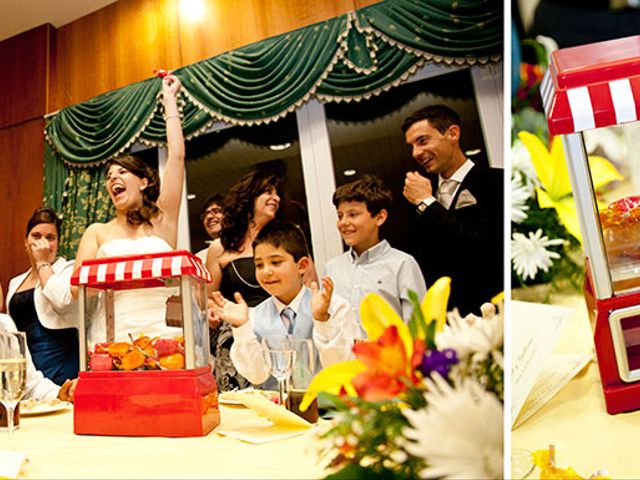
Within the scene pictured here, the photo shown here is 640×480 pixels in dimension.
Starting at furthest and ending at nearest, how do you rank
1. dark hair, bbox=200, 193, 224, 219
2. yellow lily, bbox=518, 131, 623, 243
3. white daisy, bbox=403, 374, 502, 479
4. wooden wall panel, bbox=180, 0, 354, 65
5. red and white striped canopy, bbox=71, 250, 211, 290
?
dark hair, bbox=200, 193, 224, 219 < wooden wall panel, bbox=180, 0, 354, 65 < red and white striped canopy, bbox=71, 250, 211, 290 < yellow lily, bbox=518, 131, 623, 243 < white daisy, bbox=403, 374, 502, 479

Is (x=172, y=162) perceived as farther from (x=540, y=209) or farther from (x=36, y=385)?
(x=540, y=209)

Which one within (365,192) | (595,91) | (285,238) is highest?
(365,192)

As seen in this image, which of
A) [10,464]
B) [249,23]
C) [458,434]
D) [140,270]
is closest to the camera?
[458,434]

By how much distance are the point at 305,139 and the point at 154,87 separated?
661 millimetres

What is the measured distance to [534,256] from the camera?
0.77 metres

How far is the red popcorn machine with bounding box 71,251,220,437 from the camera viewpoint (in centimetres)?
77

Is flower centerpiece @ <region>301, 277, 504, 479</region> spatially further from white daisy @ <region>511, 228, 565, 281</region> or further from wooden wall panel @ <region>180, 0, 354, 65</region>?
wooden wall panel @ <region>180, 0, 354, 65</region>

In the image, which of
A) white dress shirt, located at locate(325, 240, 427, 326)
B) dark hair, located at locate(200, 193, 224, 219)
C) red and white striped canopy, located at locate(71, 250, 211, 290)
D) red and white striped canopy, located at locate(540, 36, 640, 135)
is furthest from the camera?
dark hair, located at locate(200, 193, 224, 219)

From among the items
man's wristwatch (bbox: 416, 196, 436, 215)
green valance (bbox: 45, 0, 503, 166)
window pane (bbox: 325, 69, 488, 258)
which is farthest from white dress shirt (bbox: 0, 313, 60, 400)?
man's wristwatch (bbox: 416, 196, 436, 215)

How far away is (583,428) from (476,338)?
39cm

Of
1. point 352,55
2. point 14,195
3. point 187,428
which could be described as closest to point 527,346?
point 187,428

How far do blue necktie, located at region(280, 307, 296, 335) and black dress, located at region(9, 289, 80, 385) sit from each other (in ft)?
2.12

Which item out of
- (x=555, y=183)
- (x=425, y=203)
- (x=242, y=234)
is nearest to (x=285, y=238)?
(x=242, y=234)

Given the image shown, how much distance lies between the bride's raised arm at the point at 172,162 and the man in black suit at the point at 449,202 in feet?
2.82
